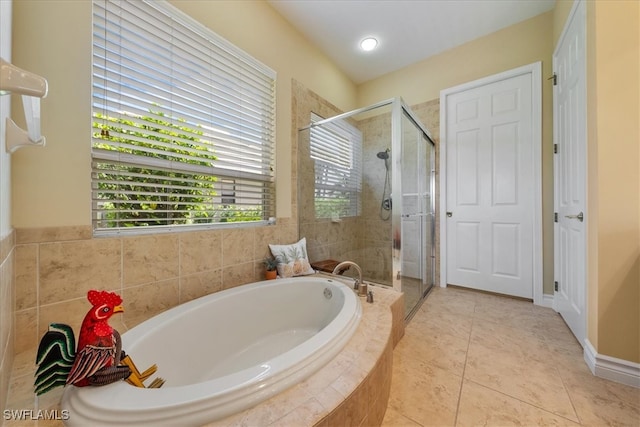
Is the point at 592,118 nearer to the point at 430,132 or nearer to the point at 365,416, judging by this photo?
the point at 430,132

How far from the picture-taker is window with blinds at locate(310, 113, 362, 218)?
2357 millimetres

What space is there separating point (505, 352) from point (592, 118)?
1.51 m

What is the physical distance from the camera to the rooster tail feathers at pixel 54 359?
646 mm

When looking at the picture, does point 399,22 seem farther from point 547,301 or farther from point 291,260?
point 547,301

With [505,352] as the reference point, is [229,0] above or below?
above

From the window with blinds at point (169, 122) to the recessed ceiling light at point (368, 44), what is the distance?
1.25 m

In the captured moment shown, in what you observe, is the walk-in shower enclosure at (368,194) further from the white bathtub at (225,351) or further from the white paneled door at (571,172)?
the white paneled door at (571,172)

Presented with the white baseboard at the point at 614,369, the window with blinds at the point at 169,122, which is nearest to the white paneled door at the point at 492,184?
the white baseboard at the point at 614,369

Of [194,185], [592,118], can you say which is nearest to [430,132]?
[592,118]

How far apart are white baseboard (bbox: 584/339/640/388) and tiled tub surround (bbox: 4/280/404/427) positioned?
1.21 metres

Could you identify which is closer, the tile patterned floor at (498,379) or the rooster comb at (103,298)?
the rooster comb at (103,298)

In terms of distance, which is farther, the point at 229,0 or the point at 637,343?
the point at 229,0

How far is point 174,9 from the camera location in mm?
1424

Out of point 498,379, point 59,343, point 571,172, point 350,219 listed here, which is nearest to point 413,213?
point 350,219
